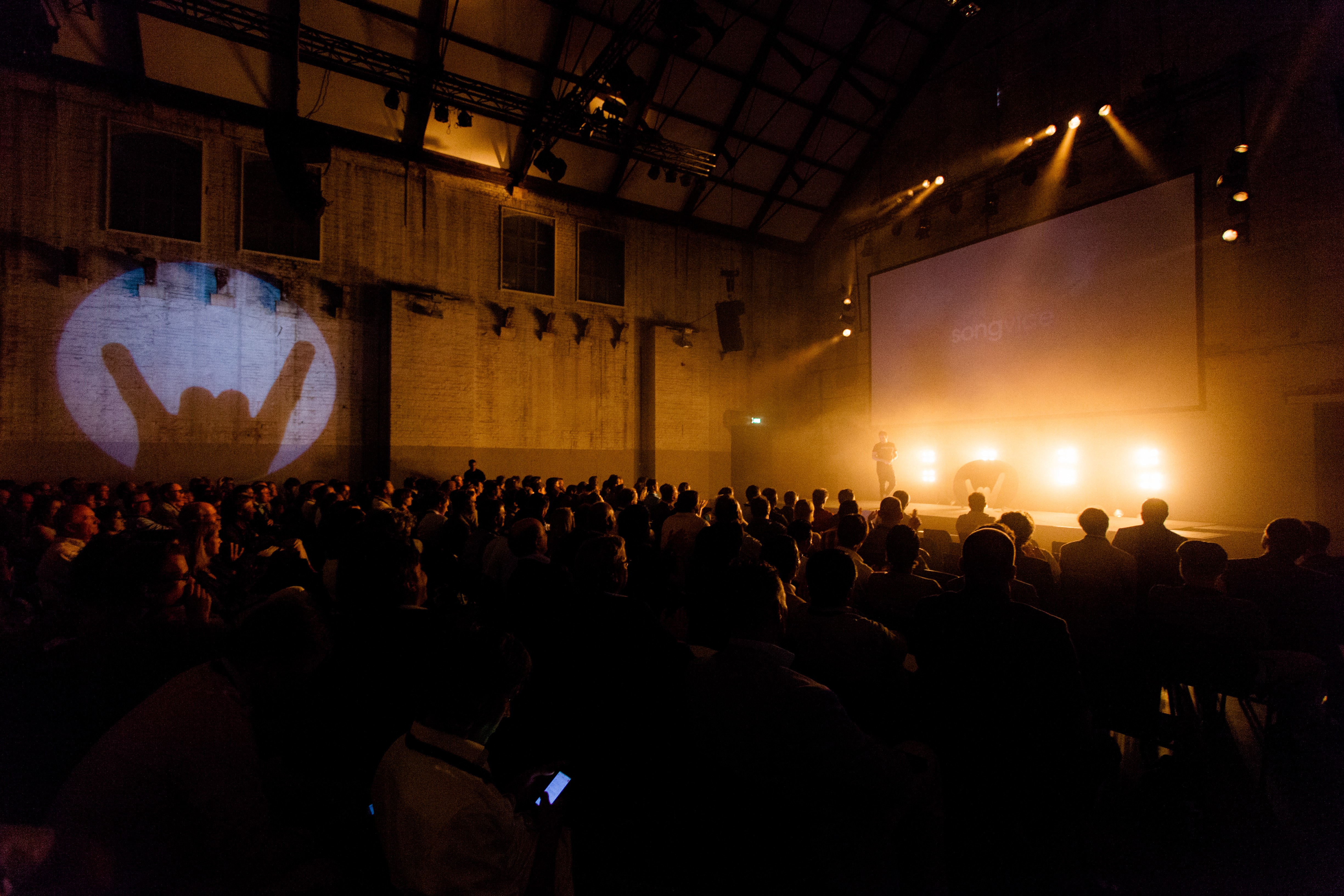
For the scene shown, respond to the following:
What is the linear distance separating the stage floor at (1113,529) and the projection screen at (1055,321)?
1763 millimetres

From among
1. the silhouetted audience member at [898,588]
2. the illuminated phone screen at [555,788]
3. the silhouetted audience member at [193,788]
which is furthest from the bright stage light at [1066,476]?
the silhouetted audience member at [193,788]

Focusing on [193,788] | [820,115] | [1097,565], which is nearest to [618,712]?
[193,788]

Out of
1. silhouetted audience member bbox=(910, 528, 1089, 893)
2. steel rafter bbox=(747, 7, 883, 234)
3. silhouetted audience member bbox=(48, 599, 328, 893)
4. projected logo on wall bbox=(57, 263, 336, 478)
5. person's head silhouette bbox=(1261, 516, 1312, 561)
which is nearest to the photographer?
silhouetted audience member bbox=(48, 599, 328, 893)

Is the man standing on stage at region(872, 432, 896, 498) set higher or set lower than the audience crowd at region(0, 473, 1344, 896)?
higher

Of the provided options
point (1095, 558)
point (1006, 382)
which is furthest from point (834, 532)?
point (1006, 382)

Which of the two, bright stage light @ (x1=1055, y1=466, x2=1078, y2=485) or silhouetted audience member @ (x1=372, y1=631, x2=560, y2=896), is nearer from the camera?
silhouetted audience member @ (x1=372, y1=631, x2=560, y2=896)

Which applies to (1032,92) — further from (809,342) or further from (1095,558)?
(1095,558)

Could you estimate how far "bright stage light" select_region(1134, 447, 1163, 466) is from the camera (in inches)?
372

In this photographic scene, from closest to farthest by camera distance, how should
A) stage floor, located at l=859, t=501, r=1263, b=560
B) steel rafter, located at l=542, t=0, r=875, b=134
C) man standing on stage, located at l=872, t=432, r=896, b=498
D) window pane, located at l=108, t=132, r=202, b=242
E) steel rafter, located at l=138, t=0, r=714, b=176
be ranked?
stage floor, located at l=859, t=501, r=1263, b=560 < steel rafter, located at l=138, t=0, r=714, b=176 < window pane, located at l=108, t=132, r=202, b=242 < steel rafter, located at l=542, t=0, r=875, b=134 < man standing on stage, located at l=872, t=432, r=896, b=498

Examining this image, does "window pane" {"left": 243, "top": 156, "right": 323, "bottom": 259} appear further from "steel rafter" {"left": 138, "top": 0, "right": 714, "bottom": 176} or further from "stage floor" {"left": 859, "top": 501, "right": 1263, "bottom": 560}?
"stage floor" {"left": 859, "top": 501, "right": 1263, "bottom": 560}

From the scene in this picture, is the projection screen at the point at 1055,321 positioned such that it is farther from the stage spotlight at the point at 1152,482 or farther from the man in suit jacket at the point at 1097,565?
the man in suit jacket at the point at 1097,565

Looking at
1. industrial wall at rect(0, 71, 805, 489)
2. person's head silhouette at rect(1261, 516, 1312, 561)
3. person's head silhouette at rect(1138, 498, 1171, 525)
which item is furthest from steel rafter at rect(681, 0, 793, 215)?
person's head silhouette at rect(1261, 516, 1312, 561)

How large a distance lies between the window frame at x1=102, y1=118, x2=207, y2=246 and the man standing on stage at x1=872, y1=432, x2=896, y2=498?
12372 millimetres

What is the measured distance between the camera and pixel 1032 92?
1120cm
